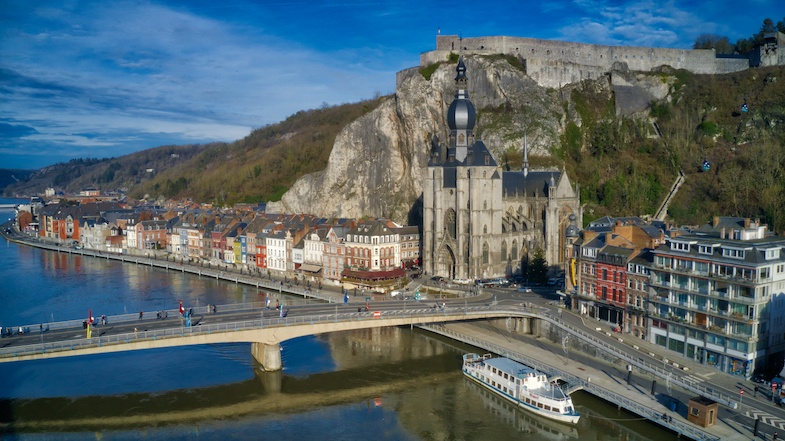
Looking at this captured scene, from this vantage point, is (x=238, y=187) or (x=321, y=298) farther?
(x=238, y=187)

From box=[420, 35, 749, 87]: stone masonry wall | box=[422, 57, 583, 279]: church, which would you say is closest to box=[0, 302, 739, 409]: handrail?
box=[422, 57, 583, 279]: church

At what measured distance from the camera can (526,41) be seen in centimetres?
10088

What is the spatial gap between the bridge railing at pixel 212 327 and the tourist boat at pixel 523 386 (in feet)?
20.6

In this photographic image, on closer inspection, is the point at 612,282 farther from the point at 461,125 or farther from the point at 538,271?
the point at 461,125

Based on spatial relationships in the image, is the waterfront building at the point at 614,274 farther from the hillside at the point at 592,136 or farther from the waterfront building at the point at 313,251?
the hillside at the point at 592,136

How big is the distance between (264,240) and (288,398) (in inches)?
1748

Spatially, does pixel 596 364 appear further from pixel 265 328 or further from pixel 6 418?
pixel 6 418

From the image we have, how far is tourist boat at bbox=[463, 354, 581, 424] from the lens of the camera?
3650cm

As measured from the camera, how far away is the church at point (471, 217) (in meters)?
66.8

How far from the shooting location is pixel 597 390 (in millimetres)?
38188

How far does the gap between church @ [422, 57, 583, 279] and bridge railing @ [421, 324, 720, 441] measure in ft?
55.7

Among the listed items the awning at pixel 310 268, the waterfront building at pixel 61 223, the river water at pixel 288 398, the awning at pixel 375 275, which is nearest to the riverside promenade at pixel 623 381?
the river water at pixel 288 398

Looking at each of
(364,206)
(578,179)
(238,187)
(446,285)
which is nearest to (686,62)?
(578,179)

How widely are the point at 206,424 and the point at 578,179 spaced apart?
6756 cm
